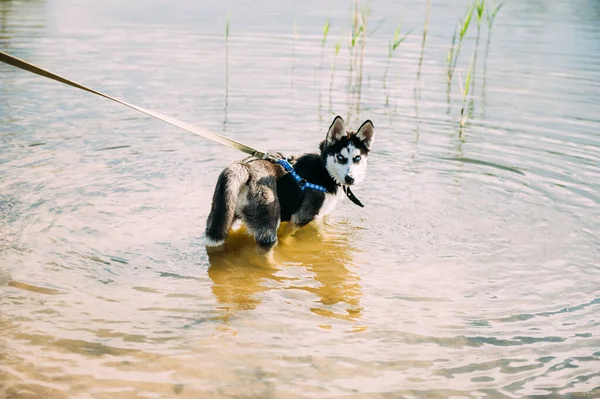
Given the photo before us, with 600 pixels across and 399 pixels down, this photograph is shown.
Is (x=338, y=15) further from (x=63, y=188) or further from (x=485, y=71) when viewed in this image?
(x=63, y=188)

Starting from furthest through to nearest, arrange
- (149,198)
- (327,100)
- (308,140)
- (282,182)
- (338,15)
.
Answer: (338,15) < (327,100) < (308,140) < (149,198) < (282,182)

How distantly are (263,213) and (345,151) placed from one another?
116 centimetres

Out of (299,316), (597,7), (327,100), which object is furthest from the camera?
(597,7)

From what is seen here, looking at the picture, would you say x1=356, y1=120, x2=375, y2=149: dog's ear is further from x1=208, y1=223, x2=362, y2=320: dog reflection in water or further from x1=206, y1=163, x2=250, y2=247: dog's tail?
x1=206, y1=163, x2=250, y2=247: dog's tail

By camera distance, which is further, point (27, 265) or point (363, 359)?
point (27, 265)

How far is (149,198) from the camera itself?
709 cm

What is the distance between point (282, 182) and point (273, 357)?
232cm

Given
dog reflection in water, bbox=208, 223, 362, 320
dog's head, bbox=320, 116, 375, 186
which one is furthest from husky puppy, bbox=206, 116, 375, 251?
dog reflection in water, bbox=208, 223, 362, 320

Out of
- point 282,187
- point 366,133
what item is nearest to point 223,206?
point 282,187

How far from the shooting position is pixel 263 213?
5.69 m

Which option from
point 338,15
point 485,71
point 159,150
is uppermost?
point 338,15

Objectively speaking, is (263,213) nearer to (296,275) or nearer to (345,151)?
(296,275)

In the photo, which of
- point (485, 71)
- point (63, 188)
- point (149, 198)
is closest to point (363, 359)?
point (149, 198)

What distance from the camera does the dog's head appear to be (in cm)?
630
